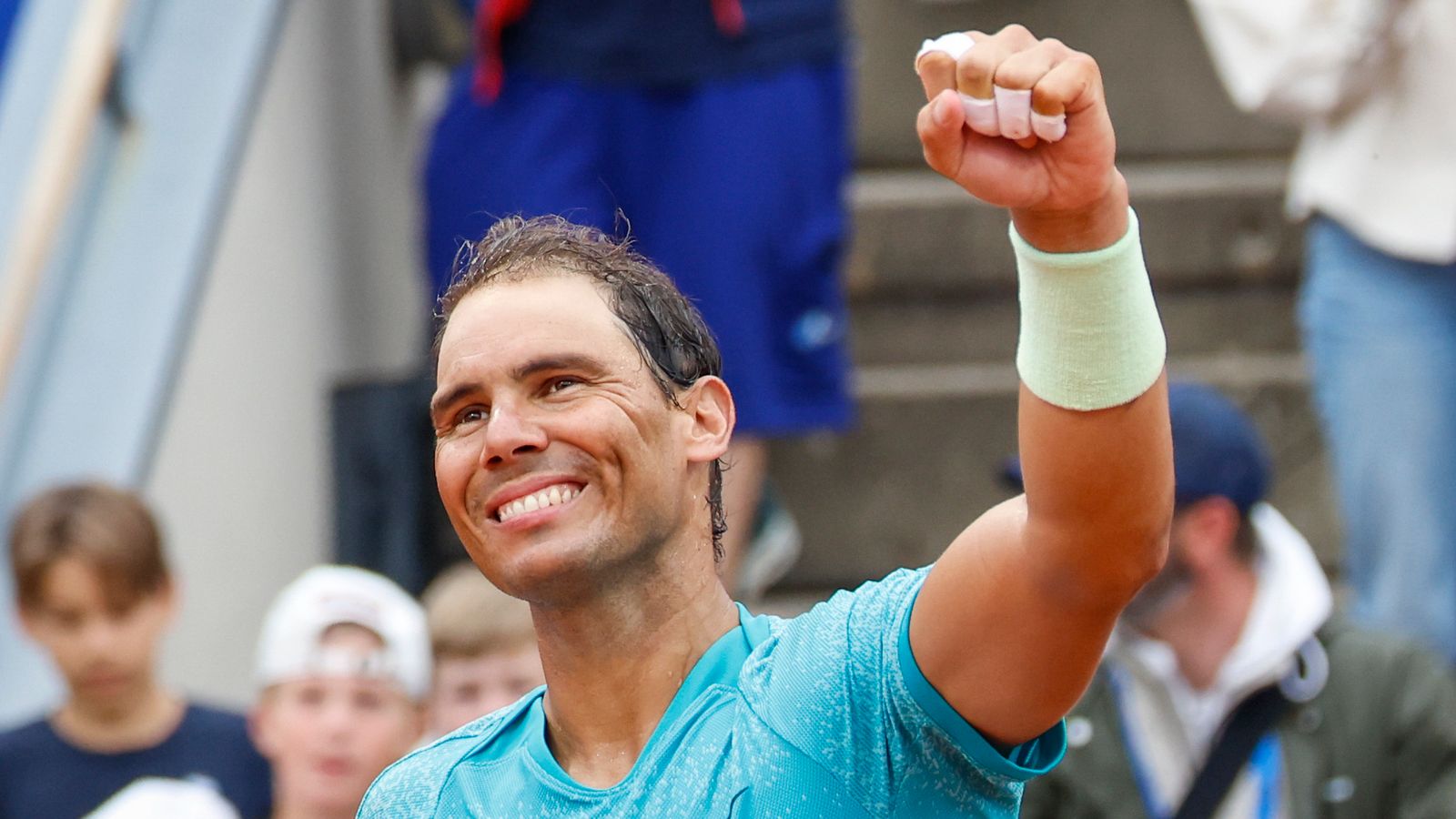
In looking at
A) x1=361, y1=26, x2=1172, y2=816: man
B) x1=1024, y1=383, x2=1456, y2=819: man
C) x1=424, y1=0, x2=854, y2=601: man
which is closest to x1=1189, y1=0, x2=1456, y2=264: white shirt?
x1=1024, y1=383, x2=1456, y2=819: man

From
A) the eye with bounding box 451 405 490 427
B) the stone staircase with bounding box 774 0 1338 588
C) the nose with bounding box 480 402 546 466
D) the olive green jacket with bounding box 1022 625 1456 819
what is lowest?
the stone staircase with bounding box 774 0 1338 588

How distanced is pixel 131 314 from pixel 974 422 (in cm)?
205

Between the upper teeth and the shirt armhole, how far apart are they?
316mm

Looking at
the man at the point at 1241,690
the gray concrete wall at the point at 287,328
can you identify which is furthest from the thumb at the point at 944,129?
the gray concrete wall at the point at 287,328

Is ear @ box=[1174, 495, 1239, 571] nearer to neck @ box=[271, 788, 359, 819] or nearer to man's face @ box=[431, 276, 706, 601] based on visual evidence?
neck @ box=[271, 788, 359, 819]

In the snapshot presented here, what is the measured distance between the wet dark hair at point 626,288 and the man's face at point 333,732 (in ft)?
6.69

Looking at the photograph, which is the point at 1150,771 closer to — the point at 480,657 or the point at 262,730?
the point at 480,657

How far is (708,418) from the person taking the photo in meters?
2.00

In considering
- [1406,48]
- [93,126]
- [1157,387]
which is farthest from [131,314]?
[1157,387]

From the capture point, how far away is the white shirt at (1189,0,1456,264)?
395 centimetres

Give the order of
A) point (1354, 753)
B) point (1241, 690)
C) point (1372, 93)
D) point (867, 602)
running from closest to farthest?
point (867, 602) → point (1354, 753) → point (1241, 690) → point (1372, 93)

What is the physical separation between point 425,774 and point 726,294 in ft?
9.70

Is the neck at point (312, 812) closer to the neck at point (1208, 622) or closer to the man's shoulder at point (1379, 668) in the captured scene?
the neck at point (1208, 622)

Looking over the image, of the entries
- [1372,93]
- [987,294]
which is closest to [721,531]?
[1372,93]
